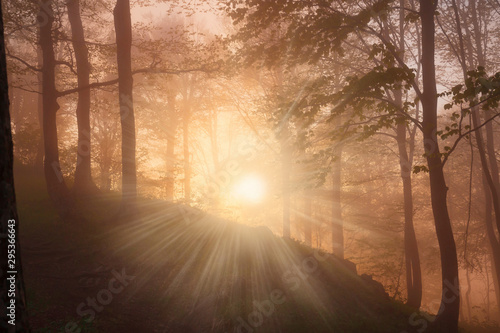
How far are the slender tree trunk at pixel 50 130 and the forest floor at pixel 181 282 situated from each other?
2.51 ft

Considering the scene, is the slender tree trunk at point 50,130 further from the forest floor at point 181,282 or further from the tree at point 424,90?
the tree at point 424,90

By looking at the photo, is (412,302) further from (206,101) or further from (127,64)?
(206,101)

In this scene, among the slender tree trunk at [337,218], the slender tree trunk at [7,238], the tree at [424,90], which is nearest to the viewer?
the slender tree trunk at [7,238]

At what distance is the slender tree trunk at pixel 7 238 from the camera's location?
2.82 m

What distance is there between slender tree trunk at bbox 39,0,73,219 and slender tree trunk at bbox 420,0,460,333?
428 inches

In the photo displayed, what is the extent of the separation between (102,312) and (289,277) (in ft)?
16.4

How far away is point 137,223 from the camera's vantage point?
1076cm

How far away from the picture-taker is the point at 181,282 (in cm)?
872

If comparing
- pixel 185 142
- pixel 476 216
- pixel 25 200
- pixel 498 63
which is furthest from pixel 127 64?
pixel 476 216

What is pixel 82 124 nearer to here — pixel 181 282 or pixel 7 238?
pixel 181 282

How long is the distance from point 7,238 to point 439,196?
867cm

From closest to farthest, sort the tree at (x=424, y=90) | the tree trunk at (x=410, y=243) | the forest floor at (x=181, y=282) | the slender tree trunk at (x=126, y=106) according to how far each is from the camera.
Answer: the forest floor at (x=181, y=282), the tree at (x=424, y=90), the slender tree trunk at (x=126, y=106), the tree trunk at (x=410, y=243)

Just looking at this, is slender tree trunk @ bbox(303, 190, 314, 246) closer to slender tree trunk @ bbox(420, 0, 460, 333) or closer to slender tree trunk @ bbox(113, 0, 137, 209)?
slender tree trunk @ bbox(420, 0, 460, 333)

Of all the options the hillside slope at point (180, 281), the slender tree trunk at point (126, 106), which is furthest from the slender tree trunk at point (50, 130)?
the slender tree trunk at point (126, 106)
